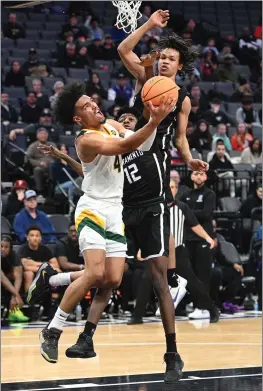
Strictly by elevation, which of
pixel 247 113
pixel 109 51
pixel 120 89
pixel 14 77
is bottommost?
pixel 247 113

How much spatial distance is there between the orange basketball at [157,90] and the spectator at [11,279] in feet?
20.3

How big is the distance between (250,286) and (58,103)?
8.12 metres

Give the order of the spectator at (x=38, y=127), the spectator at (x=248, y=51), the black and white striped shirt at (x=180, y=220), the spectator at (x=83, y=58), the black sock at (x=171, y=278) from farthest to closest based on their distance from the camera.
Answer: the spectator at (x=248, y=51) → the spectator at (x=83, y=58) → the spectator at (x=38, y=127) → the black and white striped shirt at (x=180, y=220) → the black sock at (x=171, y=278)

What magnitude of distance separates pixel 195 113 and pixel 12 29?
4.59 m

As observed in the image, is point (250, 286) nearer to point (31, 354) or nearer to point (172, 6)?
point (31, 354)

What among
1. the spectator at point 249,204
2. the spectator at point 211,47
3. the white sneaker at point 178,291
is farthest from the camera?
the spectator at point 211,47

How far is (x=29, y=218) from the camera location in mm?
13953

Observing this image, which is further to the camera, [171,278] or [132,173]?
[171,278]

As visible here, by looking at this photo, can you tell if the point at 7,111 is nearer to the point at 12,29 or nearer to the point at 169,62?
the point at 12,29


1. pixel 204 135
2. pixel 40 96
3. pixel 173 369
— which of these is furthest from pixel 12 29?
pixel 173 369

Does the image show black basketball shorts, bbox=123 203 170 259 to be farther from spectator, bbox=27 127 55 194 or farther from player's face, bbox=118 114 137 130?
spectator, bbox=27 127 55 194

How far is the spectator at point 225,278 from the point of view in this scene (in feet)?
46.4

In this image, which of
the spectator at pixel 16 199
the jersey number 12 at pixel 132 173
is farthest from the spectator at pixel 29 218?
the jersey number 12 at pixel 132 173

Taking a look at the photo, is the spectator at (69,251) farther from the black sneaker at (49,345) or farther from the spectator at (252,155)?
the black sneaker at (49,345)
